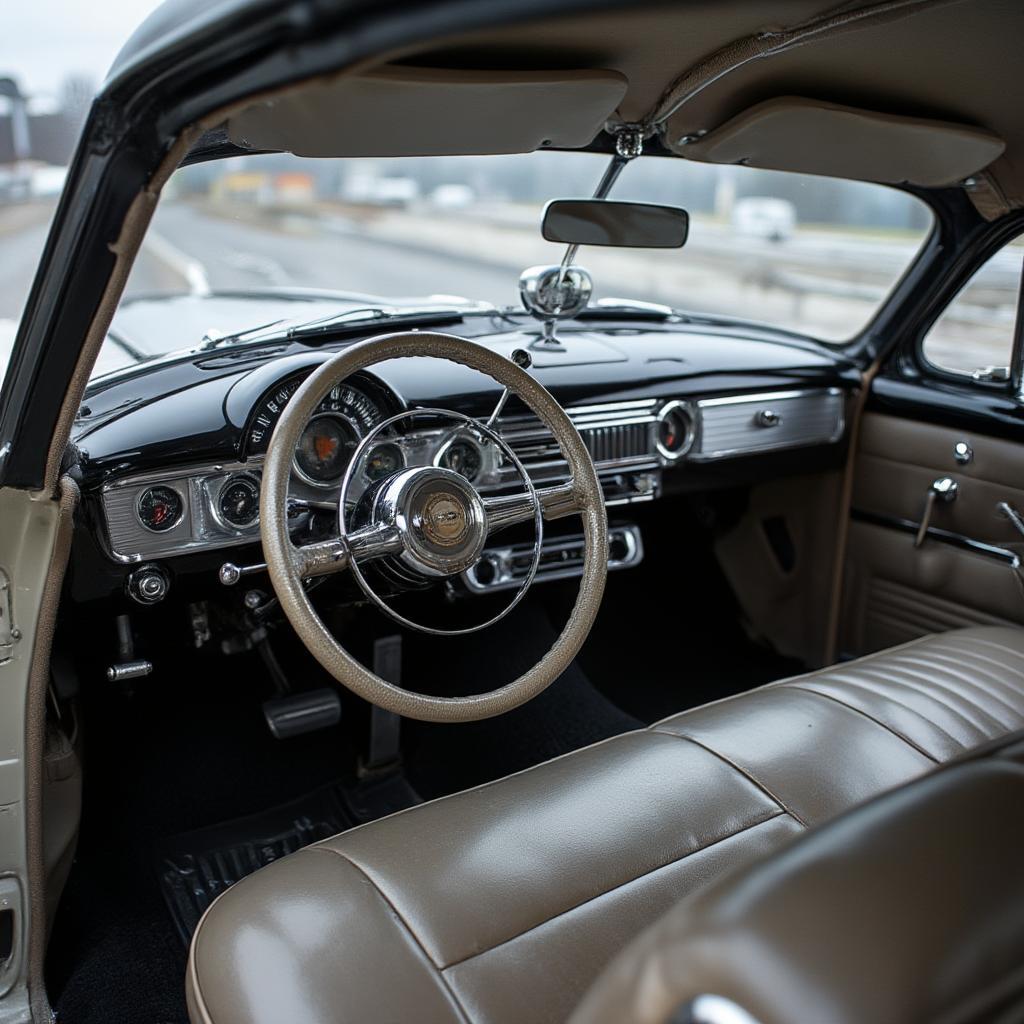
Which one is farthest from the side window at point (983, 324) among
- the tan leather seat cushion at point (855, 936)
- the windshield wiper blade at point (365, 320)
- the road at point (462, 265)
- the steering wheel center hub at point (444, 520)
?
the tan leather seat cushion at point (855, 936)

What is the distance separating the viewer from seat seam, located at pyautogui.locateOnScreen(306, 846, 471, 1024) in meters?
1.33

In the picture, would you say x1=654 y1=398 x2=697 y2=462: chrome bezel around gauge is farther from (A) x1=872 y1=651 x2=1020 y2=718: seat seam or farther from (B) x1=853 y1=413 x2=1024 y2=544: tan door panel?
(A) x1=872 y1=651 x2=1020 y2=718: seat seam

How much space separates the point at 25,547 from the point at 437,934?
3.17 feet

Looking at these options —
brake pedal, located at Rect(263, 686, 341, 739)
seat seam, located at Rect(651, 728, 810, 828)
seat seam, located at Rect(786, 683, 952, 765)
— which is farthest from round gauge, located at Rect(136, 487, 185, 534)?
seat seam, located at Rect(786, 683, 952, 765)

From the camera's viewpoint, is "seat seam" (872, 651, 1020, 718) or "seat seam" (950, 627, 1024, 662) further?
"seat seam" (950, 627, 1024, 662)

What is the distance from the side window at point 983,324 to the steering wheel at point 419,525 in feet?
4.75

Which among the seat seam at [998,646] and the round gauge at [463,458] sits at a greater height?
the round gauge at [463,458]

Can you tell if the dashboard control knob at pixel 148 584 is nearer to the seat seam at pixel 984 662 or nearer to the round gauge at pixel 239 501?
the round gauge at pixel 239 501

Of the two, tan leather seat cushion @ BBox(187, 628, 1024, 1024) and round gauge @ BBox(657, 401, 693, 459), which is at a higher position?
round gauge @ BBox(657, 401, 693, 459)

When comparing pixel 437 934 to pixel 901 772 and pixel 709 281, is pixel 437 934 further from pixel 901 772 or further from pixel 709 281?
pixel 709 281

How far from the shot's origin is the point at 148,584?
2.12 meters

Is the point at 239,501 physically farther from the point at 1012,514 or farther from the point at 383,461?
the point at 1012,514

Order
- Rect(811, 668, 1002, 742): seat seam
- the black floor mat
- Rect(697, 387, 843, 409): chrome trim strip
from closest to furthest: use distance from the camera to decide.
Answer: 1. Rect(811, 668, 1002, 742): seat seam
2. the black floor mat
3. Rect(697, 387, 843, 409): chrome trim strip

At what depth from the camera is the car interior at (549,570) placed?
103 cm
